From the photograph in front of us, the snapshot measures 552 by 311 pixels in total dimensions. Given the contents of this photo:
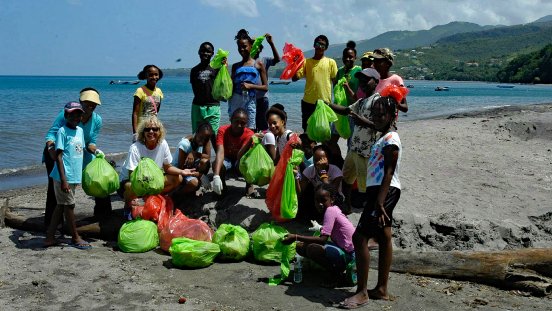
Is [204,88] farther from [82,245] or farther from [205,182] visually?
[82,245]

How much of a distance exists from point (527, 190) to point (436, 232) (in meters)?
2.42

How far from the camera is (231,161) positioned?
727 centimetres

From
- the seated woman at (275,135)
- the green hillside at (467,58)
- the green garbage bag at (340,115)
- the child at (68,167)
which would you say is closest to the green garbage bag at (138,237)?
the child at (68,167)

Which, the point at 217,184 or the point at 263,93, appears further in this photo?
the point at 263,93

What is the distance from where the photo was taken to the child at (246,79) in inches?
298

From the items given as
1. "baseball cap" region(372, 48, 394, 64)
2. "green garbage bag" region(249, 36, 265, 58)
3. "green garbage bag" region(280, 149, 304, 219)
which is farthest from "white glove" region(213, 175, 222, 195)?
"baseball cap" region(372, 48, 394, 64)

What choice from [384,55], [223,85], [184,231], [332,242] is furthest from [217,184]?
[384,55]

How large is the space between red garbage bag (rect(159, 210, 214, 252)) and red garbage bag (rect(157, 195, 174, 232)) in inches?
5.1

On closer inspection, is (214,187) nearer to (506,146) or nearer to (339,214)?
(339,214)

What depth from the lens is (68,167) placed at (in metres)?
6.12

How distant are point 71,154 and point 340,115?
3.18 metres

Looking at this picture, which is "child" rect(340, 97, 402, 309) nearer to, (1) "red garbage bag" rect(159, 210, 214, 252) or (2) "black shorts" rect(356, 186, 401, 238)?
(2) "black shorts" rect(356, 186, 401, 238)

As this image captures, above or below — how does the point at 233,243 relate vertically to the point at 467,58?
below

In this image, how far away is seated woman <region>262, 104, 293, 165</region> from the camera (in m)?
6.78
